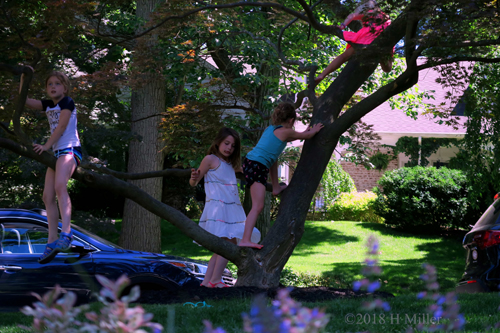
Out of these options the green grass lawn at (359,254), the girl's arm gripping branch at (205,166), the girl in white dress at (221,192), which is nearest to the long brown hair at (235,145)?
the girl in white dress at (221,192)

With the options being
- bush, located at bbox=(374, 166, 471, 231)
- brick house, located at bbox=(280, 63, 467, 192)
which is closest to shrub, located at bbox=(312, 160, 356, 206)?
brick house, located at bbox=(280, 63, 467, 192)

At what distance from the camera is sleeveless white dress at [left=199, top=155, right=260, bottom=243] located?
17.0ft

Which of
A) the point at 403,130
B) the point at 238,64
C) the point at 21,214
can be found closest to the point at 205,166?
the point at 21,214

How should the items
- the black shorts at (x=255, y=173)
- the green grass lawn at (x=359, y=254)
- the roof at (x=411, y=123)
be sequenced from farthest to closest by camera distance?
1. the roof at (x=411, y=123)
2. the green grass lawn at (x=359, y=254)
3. the black shorts at (x=255, y=173)

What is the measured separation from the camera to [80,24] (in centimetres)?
841

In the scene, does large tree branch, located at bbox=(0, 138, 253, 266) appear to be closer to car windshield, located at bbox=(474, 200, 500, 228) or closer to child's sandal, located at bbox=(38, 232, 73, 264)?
child's sandal, located at bbox=(38, 232, 73, 264)

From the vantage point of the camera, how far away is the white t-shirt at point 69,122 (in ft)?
14.6

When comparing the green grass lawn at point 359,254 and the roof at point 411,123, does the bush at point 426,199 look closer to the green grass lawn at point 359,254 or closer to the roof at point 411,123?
the green grass lawn at point 359,254

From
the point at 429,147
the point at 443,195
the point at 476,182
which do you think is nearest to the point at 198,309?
the point at 476,182

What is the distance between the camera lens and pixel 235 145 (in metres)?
5.28

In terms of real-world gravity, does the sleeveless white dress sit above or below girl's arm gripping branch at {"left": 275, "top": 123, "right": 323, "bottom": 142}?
below
